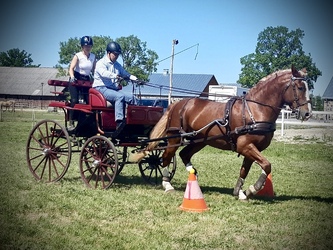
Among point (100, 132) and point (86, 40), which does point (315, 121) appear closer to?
point (100, 132)

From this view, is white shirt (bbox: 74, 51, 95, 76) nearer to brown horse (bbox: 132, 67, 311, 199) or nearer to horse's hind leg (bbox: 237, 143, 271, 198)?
brown horse (bbox: 132, 67, 311, 199)

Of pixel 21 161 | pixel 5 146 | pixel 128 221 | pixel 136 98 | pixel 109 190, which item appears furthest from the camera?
pixel 5 146

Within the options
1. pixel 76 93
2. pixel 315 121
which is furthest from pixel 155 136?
pixel 315 121

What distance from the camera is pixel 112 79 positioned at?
746 cm

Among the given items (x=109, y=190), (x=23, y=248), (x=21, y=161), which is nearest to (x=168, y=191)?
(x=109, y=190)

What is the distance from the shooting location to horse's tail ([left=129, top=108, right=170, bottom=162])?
7.48 meters

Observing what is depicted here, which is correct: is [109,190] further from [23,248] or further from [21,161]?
[21,161]

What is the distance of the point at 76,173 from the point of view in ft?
29.9

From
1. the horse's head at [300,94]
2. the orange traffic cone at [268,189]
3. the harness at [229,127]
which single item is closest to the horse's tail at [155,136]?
the harness at [229,127]

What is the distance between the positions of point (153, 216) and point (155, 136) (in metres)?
2.34

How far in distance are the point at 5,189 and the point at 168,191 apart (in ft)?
9.16

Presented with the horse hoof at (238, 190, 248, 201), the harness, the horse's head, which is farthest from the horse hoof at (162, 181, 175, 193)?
the horse's head

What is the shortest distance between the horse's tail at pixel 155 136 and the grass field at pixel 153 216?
60 centimetres

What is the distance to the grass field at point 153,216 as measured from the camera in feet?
14.2
